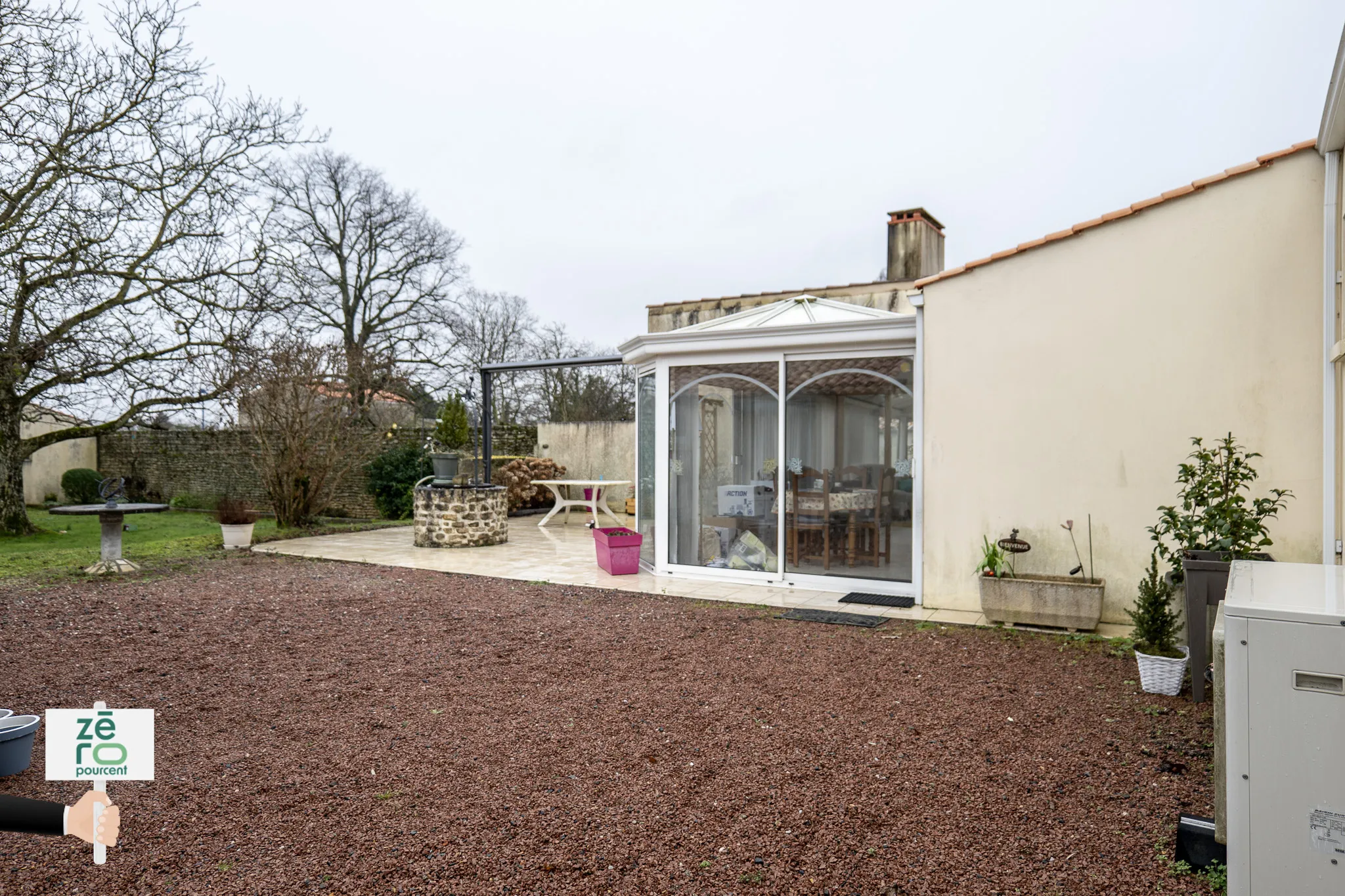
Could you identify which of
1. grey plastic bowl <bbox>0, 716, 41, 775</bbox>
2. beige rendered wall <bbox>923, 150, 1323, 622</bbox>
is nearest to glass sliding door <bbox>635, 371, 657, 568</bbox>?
beige rendered wall <bbox>923, 150, 1323, 622</bbox>

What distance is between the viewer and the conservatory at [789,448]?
6797 mm

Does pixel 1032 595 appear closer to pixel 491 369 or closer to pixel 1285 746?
pixel 1285 746

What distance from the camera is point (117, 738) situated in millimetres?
1232

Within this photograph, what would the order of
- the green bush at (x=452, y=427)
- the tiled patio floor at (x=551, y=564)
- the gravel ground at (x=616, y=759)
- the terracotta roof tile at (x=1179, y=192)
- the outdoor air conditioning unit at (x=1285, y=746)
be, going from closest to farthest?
1. the outdoor air conditioning unit at (x=1285, y=746)
2. the gravel ground at (x=616, y=759)
3. the terracotta roof tile at (x=1179, y=192)
4. the tiled patio floor at (x=551, y=564)
5. the green bush at (x=452, y=427)

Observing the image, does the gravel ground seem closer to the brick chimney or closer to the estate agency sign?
the estate agency sign

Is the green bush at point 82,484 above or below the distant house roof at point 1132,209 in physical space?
below

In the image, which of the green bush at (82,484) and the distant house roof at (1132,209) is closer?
the distant house roof at (1132,209)

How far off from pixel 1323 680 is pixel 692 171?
1487cm

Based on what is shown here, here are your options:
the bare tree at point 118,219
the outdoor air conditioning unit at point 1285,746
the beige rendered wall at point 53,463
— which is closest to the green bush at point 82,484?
the beige rendered wall at point 53,463

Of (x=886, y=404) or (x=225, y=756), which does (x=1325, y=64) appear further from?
(x=225, y=756)

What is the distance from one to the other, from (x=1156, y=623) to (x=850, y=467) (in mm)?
3071

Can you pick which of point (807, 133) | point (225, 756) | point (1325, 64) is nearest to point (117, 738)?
point (225, 756)

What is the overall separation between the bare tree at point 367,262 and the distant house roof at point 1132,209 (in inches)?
606

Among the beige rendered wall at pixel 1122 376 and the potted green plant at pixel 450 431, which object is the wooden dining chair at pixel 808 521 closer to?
the beige rendered wall at pixel 1122 376
